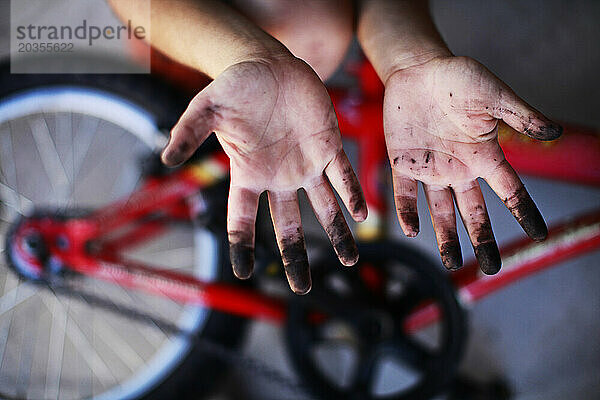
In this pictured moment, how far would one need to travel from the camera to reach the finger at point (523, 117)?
44cm

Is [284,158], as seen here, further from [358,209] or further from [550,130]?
[550,130]

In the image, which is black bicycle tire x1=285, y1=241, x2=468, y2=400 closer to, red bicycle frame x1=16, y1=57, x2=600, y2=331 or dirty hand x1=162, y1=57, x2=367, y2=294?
red bicycle frame x1=16, y1=57, x2=600, y2=331

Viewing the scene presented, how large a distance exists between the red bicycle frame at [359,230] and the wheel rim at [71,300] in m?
0.17

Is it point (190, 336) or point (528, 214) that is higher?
point (528, 214)

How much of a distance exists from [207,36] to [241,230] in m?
0.21

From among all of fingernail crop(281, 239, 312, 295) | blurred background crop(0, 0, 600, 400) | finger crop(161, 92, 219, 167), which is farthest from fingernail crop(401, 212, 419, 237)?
blurred background crop(0, 0, 600, 400)

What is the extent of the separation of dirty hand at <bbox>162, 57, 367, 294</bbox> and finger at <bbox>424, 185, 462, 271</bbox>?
8 centimetres

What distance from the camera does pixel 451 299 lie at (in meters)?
0.76

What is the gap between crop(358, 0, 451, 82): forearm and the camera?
535mm

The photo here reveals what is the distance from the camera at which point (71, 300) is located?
103 centimetres

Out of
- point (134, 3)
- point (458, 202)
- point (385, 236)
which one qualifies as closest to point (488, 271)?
point (458, 202)

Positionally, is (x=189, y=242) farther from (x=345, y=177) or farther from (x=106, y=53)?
(x=345, y=177)

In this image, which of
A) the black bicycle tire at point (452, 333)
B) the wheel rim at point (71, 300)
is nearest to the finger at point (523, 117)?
the black bicycle tire at point (452, 333)

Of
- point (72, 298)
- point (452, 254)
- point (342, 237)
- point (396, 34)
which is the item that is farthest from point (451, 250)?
point (72, 298)
